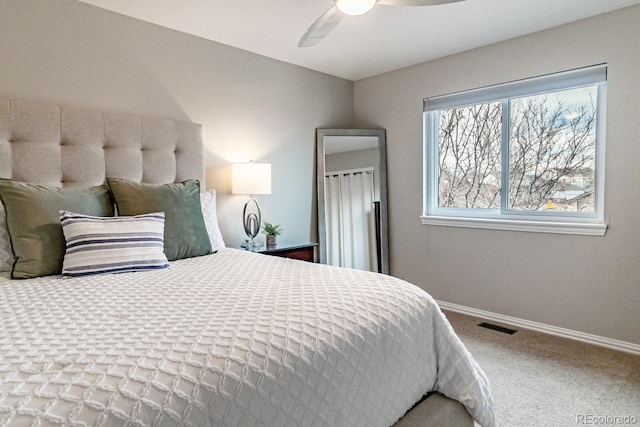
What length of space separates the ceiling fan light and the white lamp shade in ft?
4.77

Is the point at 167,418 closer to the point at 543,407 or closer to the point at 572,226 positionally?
the point at 543,407

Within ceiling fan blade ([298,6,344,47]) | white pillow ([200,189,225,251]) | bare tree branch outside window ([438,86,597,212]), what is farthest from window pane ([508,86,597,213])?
white pillow ([200,189,225,251])

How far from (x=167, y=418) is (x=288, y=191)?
9.78 feet

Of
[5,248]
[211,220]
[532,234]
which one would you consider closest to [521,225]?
[532,234]

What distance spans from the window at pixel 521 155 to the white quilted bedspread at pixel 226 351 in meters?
2.05

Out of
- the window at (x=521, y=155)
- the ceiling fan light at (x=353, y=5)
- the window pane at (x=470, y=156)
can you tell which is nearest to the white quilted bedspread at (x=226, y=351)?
the ceiling fan light at (x=353, y=5)

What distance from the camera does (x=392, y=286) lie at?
1519 mm

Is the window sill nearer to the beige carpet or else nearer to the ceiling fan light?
the beige carpet

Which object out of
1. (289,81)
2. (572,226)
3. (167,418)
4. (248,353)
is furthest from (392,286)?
(289,81)

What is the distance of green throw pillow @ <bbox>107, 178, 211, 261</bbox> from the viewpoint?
2.20 metres

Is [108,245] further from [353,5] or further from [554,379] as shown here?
[554,379]

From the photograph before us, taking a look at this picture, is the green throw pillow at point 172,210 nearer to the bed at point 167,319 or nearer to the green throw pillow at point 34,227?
the bed at point 167,319

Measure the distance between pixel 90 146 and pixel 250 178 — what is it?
110 centimetres

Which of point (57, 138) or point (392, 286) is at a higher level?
point (57, 138)
